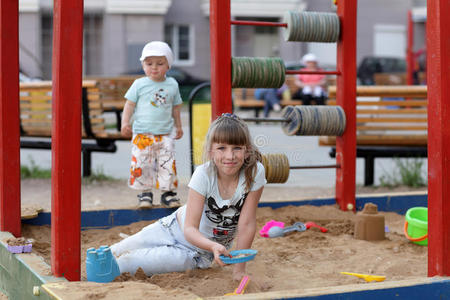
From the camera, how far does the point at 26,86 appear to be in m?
7.80

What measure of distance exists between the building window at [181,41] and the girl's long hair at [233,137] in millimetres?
24407

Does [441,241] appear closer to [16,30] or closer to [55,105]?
[55,105]

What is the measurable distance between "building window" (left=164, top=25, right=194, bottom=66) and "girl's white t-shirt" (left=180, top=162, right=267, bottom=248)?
958 inches

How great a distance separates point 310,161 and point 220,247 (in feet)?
21.0

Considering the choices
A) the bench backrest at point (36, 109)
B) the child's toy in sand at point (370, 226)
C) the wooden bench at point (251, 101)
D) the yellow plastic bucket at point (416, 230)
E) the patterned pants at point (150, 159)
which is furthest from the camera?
the wooden bench at point (251, 101)

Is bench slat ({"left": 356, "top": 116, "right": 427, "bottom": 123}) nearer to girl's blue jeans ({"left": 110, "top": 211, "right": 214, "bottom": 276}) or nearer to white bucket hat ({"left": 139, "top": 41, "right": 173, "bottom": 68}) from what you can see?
white bucket hat ({"left": 139, "top": 41, "right": 173, "bottom": 68})

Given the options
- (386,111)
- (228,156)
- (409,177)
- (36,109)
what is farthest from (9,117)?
(409,177)

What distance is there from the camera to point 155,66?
492cm

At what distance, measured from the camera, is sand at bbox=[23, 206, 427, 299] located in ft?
9.02

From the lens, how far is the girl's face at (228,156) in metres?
3.22

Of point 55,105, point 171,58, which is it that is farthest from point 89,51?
point 55,105

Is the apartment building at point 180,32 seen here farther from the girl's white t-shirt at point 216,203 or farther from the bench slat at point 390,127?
the girl's white t-shirt at point 216,203

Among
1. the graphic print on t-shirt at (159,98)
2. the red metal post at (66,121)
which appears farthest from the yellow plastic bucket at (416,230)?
the red metal post at (66,121)

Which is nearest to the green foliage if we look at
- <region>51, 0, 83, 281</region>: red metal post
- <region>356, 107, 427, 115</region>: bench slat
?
<region>356, 107, 427, 115</region>: bench slat
